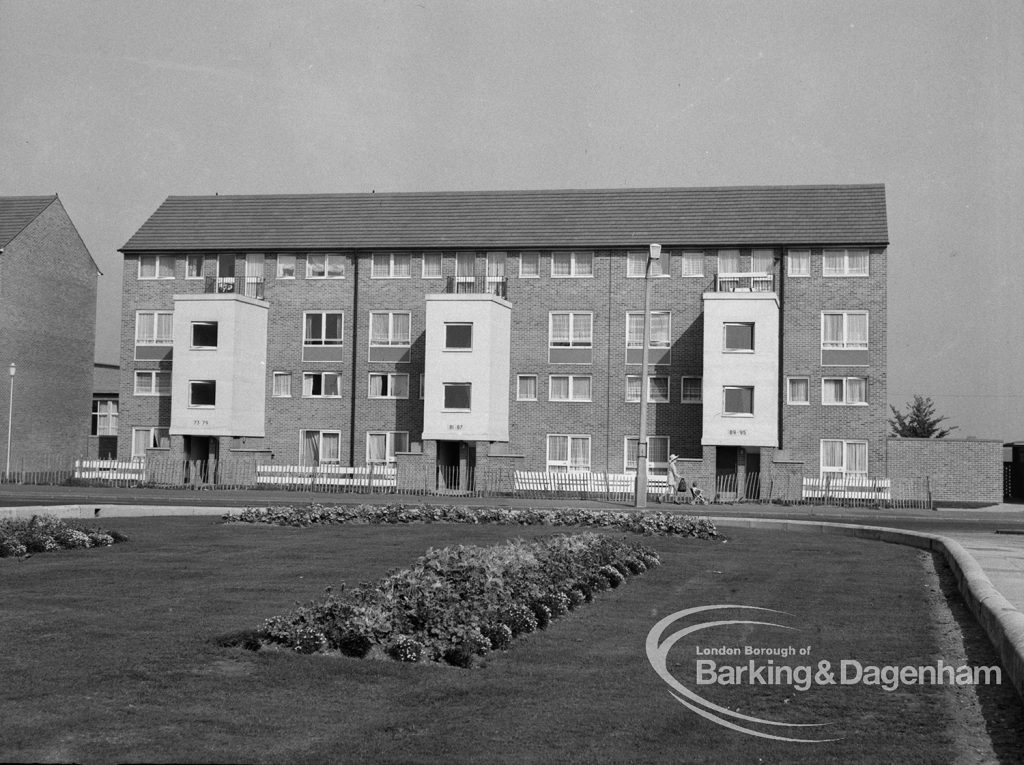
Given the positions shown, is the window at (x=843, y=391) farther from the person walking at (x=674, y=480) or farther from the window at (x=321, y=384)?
the window at (x=321, y=384)

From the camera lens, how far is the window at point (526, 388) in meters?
55.2

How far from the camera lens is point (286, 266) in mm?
57969

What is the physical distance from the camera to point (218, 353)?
54.8 meters

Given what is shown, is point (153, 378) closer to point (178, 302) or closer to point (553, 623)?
point (178, 302)

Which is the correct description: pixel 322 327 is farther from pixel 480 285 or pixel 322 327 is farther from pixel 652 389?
pixel 652 389

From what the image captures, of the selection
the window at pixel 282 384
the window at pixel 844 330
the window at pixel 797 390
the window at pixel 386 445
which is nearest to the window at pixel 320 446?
the window at pixel 386 445

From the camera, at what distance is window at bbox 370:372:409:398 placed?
185ft

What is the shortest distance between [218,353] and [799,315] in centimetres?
2704

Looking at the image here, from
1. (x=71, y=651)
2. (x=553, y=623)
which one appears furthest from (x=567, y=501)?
(x=71, y=651)

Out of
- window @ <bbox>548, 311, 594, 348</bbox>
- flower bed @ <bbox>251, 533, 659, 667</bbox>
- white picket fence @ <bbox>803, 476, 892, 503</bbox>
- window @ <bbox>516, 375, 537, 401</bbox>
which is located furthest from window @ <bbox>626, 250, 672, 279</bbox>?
flower bed @ <bbox>251, 533, 659, 667</bbox>

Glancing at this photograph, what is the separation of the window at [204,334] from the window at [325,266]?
555 cm

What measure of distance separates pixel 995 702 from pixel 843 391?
148 feet

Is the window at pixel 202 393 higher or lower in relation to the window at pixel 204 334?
lower

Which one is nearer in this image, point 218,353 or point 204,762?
point 204,762
